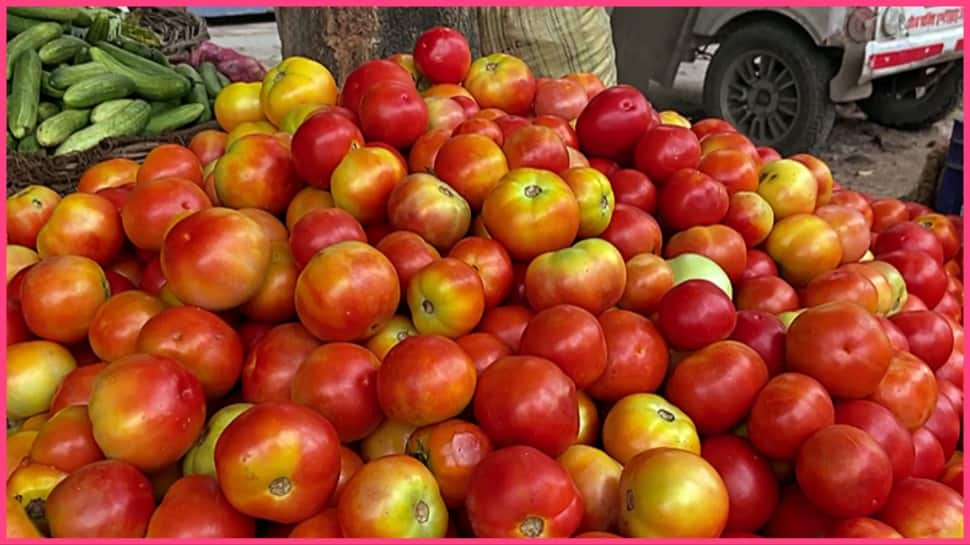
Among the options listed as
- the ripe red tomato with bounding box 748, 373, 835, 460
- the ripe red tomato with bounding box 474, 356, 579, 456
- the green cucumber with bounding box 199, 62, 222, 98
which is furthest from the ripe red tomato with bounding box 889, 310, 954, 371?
the green cucumber with bounding box 199, 62, 222, 98

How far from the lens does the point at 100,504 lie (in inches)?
48.8

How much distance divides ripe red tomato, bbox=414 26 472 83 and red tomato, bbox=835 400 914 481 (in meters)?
1.41

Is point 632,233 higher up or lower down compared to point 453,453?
higher up

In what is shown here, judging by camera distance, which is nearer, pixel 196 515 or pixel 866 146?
pixel 196 515

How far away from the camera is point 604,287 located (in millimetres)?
1583

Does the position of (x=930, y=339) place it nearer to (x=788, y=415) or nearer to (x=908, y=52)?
(x=788, y=415)

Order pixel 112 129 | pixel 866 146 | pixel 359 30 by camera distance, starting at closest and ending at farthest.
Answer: pixel 359 30 < pixel 112 129 < pixel 866 146

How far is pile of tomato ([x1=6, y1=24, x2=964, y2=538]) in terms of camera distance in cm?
→ 124

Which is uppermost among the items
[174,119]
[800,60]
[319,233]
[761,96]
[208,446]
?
[319,233]

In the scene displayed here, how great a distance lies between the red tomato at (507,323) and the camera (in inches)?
61.6

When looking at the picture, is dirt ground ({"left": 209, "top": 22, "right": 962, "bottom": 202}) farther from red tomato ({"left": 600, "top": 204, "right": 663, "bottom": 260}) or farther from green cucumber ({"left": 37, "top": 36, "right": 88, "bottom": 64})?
green cucumber ({"left": 37, "top": 36, "right": 88, "bottom": 64})

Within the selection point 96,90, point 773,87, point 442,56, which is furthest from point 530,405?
point 773,87

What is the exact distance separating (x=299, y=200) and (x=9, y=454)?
714 millimetres

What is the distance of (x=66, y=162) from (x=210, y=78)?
143 cm
